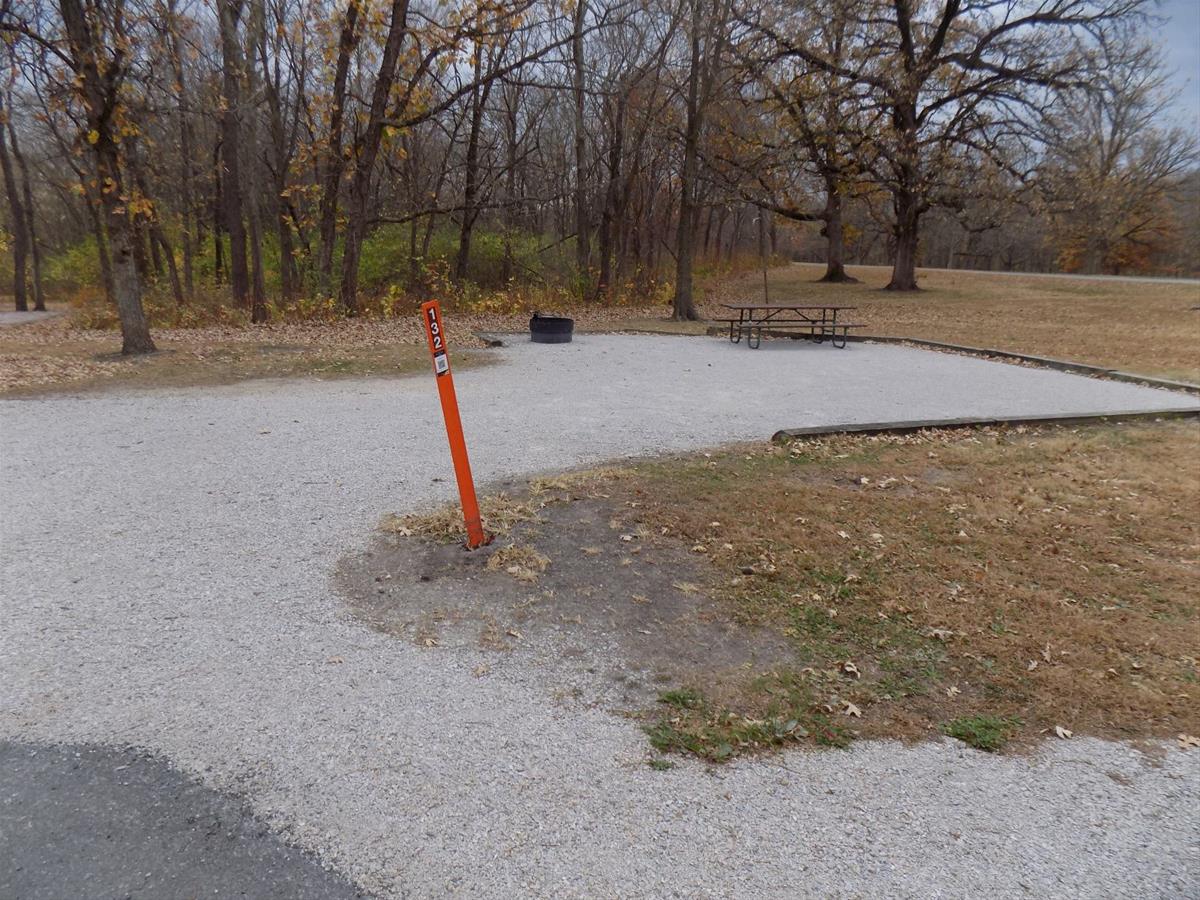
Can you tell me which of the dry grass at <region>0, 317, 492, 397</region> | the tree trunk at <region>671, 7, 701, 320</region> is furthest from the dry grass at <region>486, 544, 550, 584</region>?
the tree trunk at <region>671, 7, 701, 320</region>

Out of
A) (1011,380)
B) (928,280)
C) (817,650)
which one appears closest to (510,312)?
(1011,380)

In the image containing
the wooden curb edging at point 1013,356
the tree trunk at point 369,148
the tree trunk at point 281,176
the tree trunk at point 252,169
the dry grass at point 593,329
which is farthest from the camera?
the tree trunk at point 281,176

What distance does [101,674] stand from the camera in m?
2.79

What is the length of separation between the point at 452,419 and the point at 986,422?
5708mm

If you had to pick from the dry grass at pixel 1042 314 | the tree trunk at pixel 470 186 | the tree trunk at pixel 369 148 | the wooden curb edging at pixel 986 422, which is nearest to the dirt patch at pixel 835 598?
the wooden curb edging at pixel 986 422

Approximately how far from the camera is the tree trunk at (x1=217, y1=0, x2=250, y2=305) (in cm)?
1376

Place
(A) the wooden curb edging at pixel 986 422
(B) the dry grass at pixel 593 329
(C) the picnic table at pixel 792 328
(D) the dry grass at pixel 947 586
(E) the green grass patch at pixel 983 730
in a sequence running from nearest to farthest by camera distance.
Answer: (E) the green grass patch at pixel 983 730
(D) the dry grass at pixel 947 586
(A) the wooden curb edging at pixel 986 422
(B) the dry grass at pixel 593 329
(C) the picnic table at pixel 792 328

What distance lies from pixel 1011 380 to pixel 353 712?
392 inches

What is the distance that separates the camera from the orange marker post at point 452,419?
365 cm

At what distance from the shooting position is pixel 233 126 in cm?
1466

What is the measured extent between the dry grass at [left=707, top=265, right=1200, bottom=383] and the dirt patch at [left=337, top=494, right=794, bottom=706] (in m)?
9.65

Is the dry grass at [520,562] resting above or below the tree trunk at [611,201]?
below

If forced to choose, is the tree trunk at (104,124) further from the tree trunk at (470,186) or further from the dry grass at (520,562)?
the tree trunk at (470,186)

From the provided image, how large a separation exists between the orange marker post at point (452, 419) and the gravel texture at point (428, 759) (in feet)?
2.38
